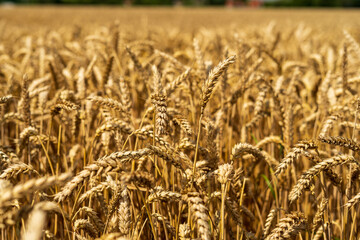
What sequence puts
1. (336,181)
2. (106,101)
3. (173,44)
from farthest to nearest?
(173,44) < (106,101) < (336,181)

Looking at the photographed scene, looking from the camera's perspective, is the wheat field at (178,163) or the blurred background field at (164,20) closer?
the wheat field at (178,163)

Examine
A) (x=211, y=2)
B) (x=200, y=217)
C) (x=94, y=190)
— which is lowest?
(x=94, y=190)

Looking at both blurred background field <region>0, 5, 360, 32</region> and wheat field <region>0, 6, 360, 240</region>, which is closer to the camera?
wheat field <region>0, 6, 360, 240</region>

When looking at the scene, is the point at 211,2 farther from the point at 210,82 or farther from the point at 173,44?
the point at 210,82

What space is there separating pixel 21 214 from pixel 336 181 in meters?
1.08

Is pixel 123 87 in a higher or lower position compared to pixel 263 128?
higher

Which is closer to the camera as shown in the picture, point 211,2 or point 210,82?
point 210,82

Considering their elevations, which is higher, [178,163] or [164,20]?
[164,20]

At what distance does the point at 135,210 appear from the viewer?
1554mm

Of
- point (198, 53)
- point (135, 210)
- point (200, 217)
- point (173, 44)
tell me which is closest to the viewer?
point (200, 217)

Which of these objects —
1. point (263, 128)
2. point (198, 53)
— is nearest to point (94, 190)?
point (198, 53)

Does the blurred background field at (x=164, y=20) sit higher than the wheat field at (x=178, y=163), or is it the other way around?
the blurred background field at (x=164, y=20)

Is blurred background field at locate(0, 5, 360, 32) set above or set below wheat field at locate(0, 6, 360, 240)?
above

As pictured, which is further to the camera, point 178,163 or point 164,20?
point 164,20
